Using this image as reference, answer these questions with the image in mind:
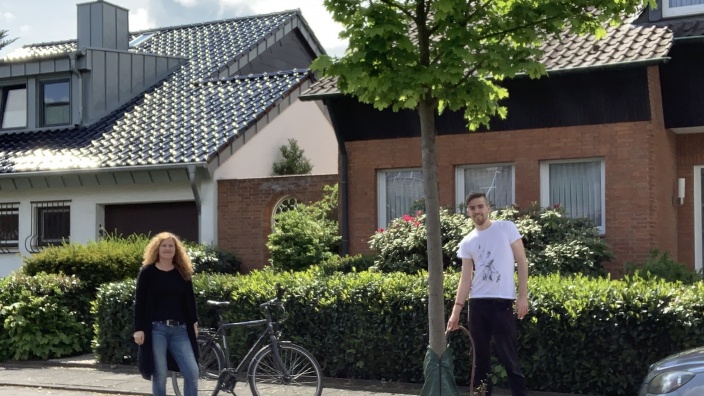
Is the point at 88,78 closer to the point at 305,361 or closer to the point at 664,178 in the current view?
the point at 664,178

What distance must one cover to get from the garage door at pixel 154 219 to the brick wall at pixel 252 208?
1.08 meters

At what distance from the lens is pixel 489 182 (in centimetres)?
1642

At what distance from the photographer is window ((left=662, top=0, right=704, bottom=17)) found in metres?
15.5

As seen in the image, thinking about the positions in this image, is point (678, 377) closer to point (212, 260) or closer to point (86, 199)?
point (212, 260)

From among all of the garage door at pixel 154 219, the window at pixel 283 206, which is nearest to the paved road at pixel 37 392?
the window at pixel 283 206

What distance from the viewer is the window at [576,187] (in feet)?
50.7

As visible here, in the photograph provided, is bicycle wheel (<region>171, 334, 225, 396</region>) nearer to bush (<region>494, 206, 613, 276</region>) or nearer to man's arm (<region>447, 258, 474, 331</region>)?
man's arm (<region>447, 258, 474, 331</region>)

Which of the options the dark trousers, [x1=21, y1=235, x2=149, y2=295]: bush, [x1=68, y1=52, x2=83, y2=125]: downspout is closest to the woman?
the dark trousers

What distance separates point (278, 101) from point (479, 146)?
6.25 m

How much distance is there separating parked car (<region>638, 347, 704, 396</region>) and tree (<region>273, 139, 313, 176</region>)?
14.8 metres

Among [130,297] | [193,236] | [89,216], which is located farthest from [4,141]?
[130,297]

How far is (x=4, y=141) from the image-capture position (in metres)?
24.2

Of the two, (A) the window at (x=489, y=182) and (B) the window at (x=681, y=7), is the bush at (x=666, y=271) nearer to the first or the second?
(A) the window at (x=489, y=182)

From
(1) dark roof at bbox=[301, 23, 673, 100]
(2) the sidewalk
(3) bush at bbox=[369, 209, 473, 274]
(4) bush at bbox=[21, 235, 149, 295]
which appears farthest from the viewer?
(4) bush at bbox=[21, 235, 149, 295]
